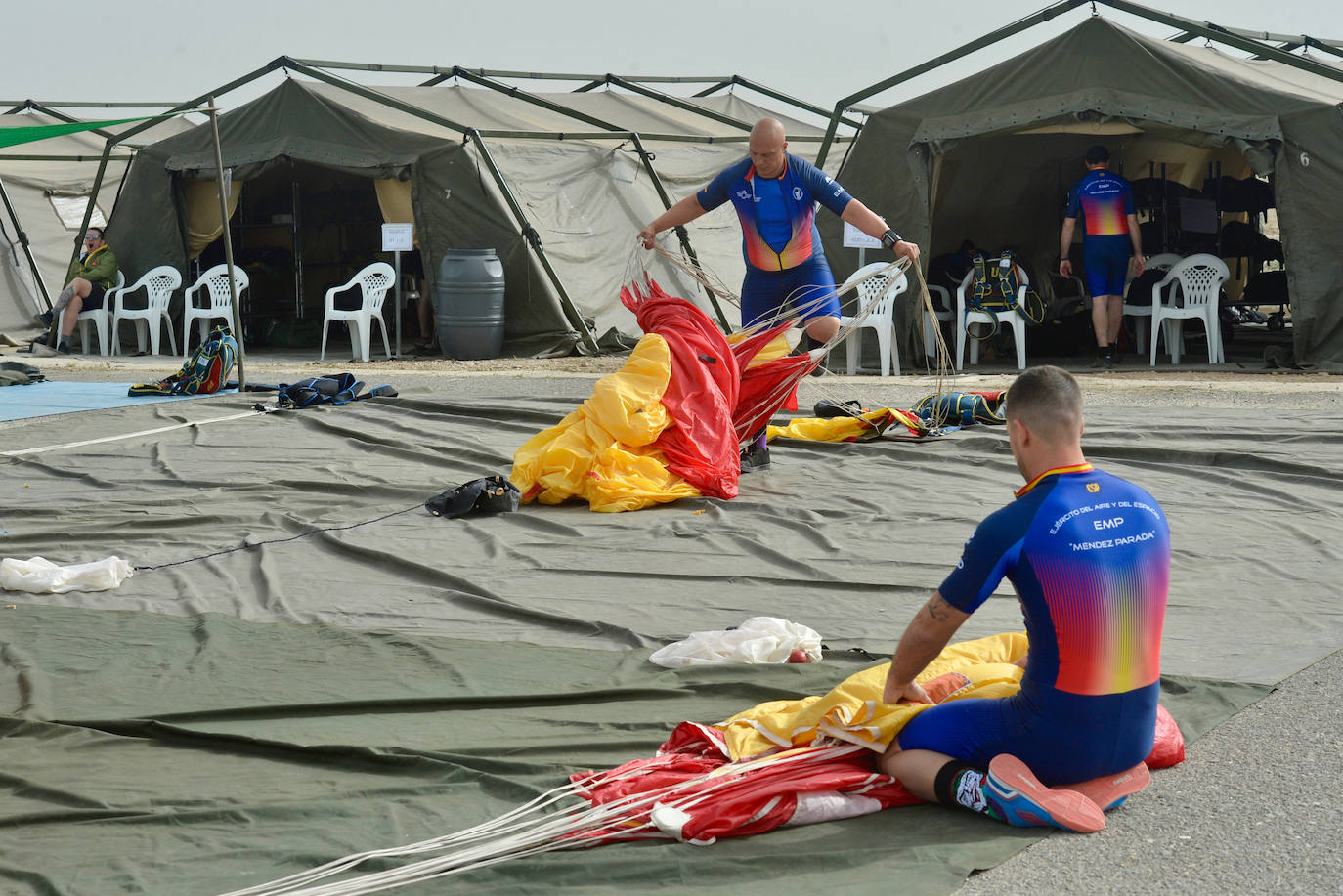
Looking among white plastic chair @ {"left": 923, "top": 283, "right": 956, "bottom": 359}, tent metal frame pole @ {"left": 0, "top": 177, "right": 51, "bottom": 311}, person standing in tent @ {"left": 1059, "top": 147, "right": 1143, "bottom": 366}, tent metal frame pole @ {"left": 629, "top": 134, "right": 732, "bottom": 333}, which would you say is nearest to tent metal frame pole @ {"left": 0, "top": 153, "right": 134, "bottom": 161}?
tent metal frame pole @ {"left": 0, "top": 177, "right": 51, "bottom": 311}

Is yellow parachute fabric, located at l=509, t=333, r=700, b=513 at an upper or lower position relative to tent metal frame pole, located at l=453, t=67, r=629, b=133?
lower

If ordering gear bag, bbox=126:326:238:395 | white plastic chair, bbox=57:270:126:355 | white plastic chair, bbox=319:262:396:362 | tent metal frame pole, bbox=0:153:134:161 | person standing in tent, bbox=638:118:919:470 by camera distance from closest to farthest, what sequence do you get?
person standing in tent, bbox=638:118:919:470 < gear bag, bbox=126:326:238:395 < white plastic chair, bbox=319:262:396:362 < white plastic chair, bbox=57:270:126:355 < tent metal frame pole, bbox=0:153:134:161

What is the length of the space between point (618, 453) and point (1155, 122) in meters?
6.71

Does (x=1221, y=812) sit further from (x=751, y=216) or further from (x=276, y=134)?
(x=276, y=134)

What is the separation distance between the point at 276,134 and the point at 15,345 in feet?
13.9

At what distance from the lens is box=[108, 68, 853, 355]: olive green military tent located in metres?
13.0

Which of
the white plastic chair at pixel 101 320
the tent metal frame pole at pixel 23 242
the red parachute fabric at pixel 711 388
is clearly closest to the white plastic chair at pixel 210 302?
the white plastic chair at pixel 101 320

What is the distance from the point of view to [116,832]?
258 cm

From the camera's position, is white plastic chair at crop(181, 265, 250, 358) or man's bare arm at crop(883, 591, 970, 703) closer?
man's bare arm at crop(883, 591, 970, 703)

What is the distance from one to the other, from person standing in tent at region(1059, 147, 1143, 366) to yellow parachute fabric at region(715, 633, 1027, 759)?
8.90 meters

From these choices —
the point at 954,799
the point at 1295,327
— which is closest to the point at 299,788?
the point at 954,799

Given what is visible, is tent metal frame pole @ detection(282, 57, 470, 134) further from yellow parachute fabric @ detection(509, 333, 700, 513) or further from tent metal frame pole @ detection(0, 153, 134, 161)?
yellow parachute fabric @ detection(509, 333, 700, 513)

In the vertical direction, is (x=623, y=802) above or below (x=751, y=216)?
below

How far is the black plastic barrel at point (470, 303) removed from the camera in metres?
12.8
